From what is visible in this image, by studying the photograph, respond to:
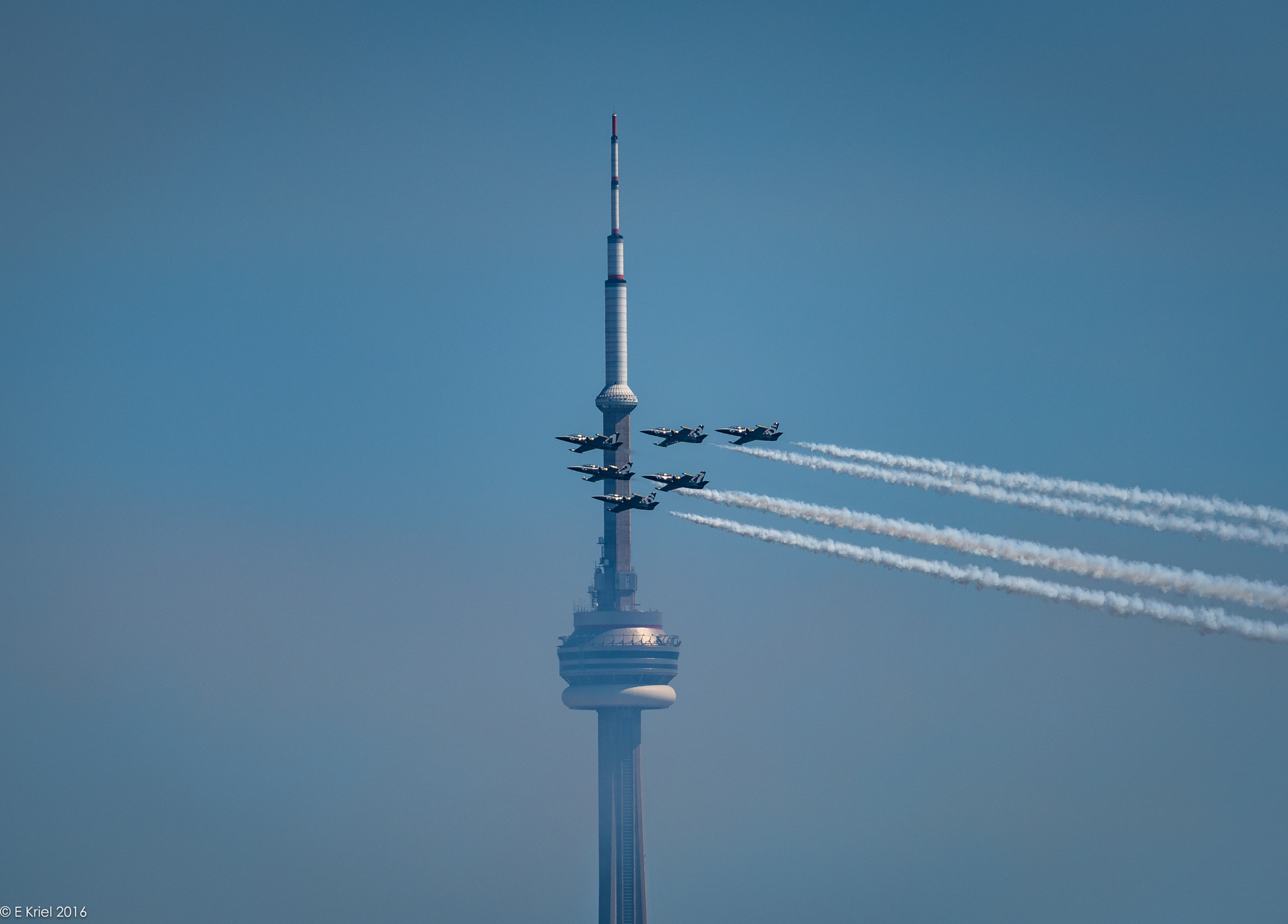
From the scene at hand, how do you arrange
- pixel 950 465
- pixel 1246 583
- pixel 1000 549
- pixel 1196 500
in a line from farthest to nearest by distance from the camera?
pixel 950 465 → pixel 1000 549 → pixel 1196 500 → pixel 1246 583

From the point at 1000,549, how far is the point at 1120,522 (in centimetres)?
1191

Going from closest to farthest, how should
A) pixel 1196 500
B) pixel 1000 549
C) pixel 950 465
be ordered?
pixel 1196 500, pixel 1000 549, pixel 950 465

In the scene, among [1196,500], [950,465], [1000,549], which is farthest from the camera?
[950,465]

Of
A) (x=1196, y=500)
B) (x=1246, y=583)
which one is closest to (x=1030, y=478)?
(x=1196, y=500)

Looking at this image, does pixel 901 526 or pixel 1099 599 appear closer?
pixel 1099 599

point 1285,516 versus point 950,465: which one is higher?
point 950,465

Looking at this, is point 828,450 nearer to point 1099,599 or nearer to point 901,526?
point 901,526

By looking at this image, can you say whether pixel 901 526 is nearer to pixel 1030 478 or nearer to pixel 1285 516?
pixel 1030 478

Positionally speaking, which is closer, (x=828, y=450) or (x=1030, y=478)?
(x=1030, y=478)

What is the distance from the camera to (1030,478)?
182500 mm

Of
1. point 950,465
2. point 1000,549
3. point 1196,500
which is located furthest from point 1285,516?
point 950,465

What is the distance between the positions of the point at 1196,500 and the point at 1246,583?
12.7 metres

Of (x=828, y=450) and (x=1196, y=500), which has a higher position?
(x=828, y=450)

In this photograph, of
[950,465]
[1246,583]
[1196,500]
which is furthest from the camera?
[950,465]
